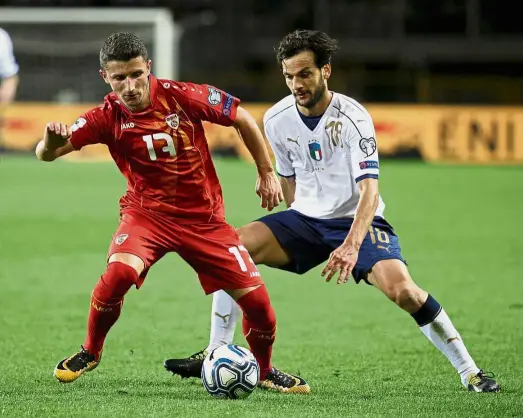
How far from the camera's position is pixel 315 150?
6453 mm

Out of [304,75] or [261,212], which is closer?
[304,75]

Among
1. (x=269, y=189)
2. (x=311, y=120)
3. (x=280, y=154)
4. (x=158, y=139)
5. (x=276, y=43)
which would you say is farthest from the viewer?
(x=276, y=43)

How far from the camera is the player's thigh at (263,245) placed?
6.45m

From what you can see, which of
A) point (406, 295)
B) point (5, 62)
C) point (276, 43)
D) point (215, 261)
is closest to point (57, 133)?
point (215, 261)

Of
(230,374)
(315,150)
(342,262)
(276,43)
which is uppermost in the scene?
(315,150)

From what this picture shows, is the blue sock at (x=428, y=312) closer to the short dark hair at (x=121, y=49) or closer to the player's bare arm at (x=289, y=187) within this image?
the player's bare arm at (x=289, y=187)

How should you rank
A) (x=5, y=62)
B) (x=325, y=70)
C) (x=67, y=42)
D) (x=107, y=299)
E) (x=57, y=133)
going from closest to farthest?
(x=57, y=133), (x=107, y=299), (x=325, y=70), (x=5, y=62), (x=67, y=42)

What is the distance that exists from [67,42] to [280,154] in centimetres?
2271

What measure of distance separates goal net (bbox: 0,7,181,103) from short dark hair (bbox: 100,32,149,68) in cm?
2210

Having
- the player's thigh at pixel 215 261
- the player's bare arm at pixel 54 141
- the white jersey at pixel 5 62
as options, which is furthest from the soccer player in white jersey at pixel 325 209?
the white jersey at pixel 5 62

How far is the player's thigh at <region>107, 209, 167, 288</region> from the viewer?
5.71 m

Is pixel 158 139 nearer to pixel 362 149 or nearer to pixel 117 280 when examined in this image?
pixel 117 280

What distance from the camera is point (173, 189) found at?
599cm

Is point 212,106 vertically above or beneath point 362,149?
above
